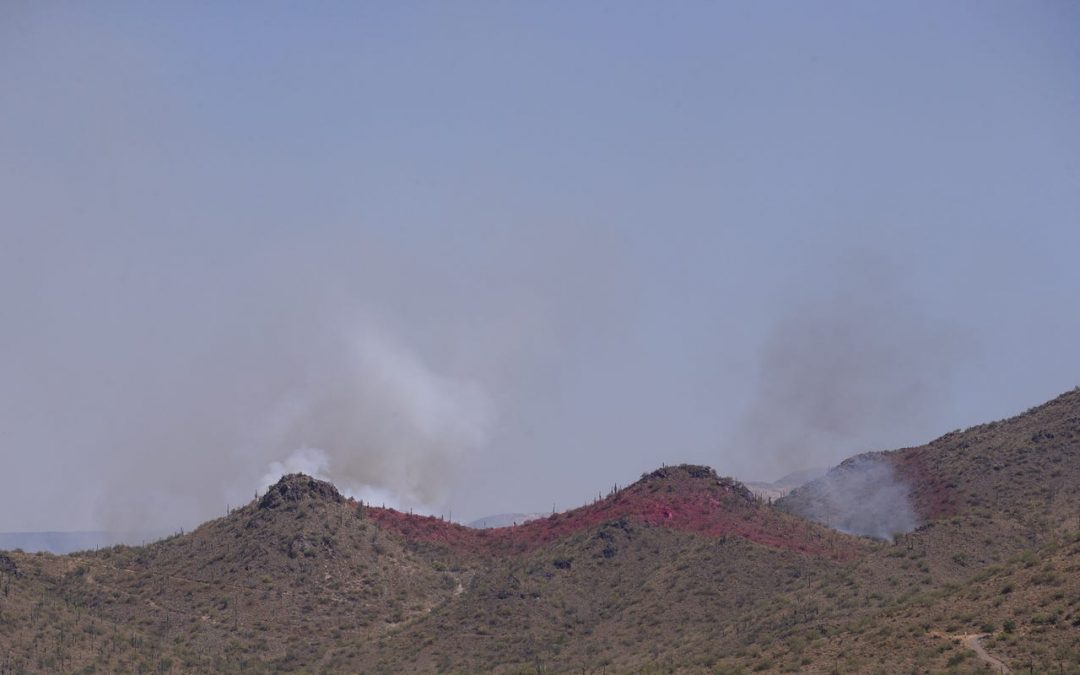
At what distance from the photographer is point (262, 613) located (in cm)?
11119

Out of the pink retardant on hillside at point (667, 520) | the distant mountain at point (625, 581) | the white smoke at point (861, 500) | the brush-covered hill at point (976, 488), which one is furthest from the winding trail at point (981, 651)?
the white smoke at point (861, 500)

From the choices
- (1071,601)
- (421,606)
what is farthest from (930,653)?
(421,606)

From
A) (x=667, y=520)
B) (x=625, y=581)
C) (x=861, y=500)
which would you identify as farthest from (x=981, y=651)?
(x=861, y=500)

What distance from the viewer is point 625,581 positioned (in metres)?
109

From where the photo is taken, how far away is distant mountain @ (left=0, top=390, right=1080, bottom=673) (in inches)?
2901

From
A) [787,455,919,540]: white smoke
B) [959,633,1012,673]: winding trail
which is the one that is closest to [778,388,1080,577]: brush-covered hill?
[787,455,919,540]: white smoke

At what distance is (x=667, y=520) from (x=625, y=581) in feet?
40.7

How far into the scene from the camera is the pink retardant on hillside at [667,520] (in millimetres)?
116125

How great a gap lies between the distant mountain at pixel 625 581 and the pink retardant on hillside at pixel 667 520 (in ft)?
0.93

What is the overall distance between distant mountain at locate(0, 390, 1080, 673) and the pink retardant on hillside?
28cm

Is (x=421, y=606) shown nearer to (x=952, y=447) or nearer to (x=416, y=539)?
(x=416, y=539)

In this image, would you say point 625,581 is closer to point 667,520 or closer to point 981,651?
point 667,520

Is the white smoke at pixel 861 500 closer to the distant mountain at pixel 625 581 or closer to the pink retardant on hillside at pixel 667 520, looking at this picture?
the distant mountain at pixel 625 581

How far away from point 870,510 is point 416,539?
43.5m
